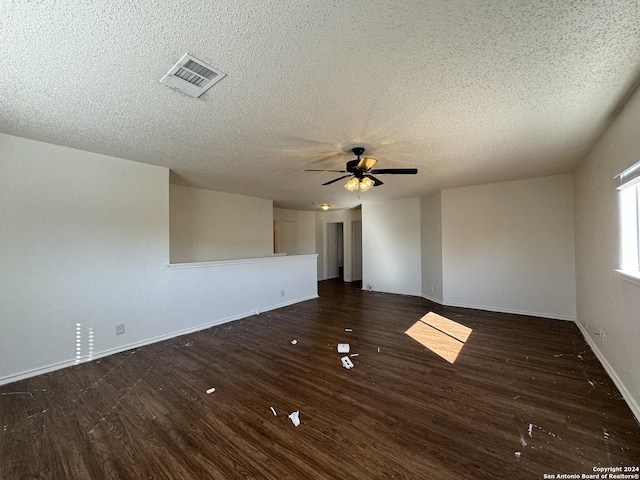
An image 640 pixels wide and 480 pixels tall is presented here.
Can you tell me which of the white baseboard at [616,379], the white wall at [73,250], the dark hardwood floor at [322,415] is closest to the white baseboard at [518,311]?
the white baseboard at [616,379]

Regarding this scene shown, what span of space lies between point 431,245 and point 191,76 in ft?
17.3

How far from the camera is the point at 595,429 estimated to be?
66.0 inches

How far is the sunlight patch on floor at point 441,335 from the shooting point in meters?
2.95

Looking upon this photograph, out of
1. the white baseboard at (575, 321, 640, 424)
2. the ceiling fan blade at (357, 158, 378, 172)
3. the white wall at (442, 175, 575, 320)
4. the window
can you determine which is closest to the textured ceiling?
the ceiling fan blade at (357, 158, 378, 172)

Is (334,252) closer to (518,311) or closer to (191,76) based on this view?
(518,311)

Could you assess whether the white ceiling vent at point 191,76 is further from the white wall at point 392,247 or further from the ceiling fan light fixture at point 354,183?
the white wall at point 392,247

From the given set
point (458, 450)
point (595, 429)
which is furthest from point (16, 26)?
point (595, 429)

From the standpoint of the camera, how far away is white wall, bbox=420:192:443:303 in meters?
5.19

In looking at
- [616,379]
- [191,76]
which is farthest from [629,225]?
[191,76]

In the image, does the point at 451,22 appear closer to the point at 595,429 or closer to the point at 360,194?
the point at 595,429

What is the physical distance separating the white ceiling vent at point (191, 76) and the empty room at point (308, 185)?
0.6 inches

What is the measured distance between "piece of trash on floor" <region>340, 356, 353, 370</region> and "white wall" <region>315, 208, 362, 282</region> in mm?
5510

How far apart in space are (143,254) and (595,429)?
15.4ft

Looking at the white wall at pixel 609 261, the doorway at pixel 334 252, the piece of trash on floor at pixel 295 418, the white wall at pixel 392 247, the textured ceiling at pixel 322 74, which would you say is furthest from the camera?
the doorway at pixel 334 252
